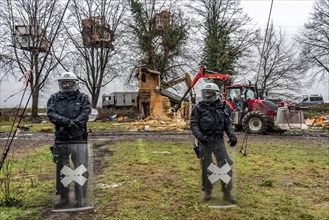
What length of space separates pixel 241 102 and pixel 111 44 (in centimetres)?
2299

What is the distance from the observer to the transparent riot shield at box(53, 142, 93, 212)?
5219mm

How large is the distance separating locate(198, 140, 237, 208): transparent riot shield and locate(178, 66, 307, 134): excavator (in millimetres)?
10684

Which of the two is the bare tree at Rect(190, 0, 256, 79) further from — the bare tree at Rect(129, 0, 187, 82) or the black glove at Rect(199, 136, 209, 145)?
the black glove at Rect(199, 136, 209, 145)

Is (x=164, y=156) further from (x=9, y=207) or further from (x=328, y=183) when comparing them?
(x=9, y=207)

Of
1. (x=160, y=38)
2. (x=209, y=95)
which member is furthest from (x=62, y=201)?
(x=160, y=38)

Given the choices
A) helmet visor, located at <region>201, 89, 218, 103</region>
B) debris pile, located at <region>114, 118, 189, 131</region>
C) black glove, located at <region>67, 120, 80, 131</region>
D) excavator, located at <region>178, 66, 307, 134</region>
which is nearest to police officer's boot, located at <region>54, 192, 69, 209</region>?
black glove, located at <region>67, 120, 80, 131</region>

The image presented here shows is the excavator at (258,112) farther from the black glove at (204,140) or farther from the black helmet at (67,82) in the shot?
the black helmet at (67,82)

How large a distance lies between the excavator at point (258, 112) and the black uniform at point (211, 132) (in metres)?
10.4

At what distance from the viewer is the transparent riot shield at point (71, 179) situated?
5.22 metres

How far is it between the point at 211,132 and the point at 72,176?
2106 mm

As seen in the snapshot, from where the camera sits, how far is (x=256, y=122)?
59.5 feet

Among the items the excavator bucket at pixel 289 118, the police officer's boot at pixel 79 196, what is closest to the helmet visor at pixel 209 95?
the police officer's boot at pixel 79 196

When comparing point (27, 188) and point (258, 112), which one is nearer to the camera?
point (27, 188)

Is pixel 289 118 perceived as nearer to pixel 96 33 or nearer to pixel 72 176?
pixel 72 176
